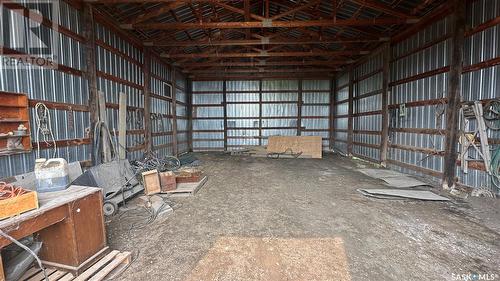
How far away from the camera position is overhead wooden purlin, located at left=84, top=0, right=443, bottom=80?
5.98 m

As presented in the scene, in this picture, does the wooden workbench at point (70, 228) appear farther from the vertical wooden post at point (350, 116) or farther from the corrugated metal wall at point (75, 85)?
the vertical wooden post at point (350, 116)

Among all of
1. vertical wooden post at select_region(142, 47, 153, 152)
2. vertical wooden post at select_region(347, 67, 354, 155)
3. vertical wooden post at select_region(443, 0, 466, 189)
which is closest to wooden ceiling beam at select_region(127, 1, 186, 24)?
vertical wooden post at select_region(142, 47, 153, 152)

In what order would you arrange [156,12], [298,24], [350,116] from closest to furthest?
[156,12], [298,24], [350,116]

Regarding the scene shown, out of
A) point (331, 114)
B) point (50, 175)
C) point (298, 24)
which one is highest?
point (298, 24)

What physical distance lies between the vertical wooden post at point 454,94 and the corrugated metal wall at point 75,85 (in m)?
8.26

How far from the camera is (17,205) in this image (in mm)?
1821

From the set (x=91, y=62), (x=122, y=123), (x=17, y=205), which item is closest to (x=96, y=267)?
(x=17, y=205)

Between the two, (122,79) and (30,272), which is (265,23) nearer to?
(122,79)

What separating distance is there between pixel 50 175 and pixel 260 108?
11.1 metres

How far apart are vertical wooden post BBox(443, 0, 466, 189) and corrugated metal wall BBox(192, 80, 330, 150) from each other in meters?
7.78

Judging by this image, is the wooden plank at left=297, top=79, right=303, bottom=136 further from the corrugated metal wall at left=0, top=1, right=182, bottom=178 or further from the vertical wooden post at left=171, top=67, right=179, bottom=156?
the corrugated metal wall at left=0, top=1, right=182, bottom=178

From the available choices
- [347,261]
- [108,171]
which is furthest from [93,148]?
[347,261]

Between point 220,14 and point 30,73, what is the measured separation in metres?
6.06

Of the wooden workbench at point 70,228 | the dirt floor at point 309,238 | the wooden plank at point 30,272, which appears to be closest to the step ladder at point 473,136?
the dirt floor at point 309,238
